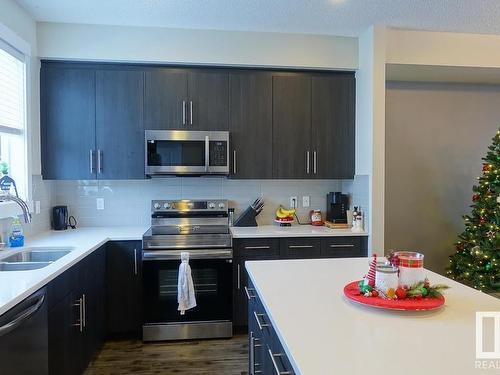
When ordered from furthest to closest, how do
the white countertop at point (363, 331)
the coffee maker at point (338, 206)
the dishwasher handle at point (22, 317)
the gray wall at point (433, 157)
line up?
the gray wall at point (433, 157)
the coffee maker at point (338, 206)
the dishwasher handle at point (22, 317)
the white countertop at point (363, 331)

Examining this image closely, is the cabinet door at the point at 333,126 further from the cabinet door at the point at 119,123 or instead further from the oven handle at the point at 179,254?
the cabinet door at the point at 119,123

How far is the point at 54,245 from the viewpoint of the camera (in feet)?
8.62

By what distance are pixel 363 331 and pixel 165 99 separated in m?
2.70

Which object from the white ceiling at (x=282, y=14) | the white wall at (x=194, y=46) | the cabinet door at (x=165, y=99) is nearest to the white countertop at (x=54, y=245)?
the cabinet door at (x=165, y=99)

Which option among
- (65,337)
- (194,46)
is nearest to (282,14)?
(194,46)

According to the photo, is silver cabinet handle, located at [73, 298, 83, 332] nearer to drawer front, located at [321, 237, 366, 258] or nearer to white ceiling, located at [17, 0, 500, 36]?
drawer front, located at [321, 237, 366, 258]

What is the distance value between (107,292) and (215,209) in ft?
3.92

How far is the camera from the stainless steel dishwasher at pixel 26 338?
1456mm

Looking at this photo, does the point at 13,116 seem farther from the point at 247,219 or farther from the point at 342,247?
the point at 342,247

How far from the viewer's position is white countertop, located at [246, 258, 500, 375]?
3.10 ft

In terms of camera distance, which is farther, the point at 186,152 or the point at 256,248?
the point at 186,152

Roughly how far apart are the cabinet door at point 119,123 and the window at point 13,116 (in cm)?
56

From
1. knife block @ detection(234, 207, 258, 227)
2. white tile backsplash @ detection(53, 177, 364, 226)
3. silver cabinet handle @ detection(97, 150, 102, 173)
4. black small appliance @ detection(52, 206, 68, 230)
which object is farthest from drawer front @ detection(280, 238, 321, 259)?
black small appliance @ detection(52, 206, 68, 230)

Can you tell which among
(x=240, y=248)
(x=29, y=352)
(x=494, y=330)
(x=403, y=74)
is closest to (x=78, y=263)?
(x=29, y=352)
